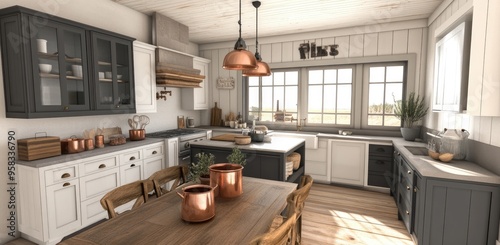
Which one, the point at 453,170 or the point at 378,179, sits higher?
the point at 453,170

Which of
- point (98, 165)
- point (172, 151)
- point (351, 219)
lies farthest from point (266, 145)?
point (98, 165)

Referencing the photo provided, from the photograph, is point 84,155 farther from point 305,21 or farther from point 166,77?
point 305,21

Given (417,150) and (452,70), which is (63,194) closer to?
(417,150)

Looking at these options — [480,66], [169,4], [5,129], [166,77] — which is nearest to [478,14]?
[480,66]

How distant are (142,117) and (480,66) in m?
4.25

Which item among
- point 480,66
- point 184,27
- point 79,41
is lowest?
point 480,66

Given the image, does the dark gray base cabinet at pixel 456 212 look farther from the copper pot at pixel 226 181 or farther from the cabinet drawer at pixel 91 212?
the cabinet drawer at pixel 91 212

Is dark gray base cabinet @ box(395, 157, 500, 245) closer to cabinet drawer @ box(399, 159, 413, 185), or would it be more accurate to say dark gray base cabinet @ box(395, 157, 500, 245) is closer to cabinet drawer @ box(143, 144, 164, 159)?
cabinet drawer @ box(399, 159, 413, 185)

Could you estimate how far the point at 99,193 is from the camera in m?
3.04

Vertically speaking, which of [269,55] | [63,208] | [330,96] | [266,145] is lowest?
[63,208]

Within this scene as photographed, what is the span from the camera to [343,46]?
4.68 m

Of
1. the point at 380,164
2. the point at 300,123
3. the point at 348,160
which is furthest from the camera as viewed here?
the point at 300,123

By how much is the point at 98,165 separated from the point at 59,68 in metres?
1.14

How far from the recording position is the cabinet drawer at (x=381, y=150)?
406 centimetres
